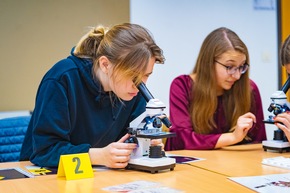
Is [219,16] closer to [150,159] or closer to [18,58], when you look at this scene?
[18,58]

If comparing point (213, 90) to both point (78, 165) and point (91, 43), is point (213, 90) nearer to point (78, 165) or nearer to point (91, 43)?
point (91, 43)

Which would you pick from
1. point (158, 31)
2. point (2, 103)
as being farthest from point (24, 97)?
point (158, 31)

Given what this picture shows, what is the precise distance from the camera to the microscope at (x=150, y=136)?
5.45ft

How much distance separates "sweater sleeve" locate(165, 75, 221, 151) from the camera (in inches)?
89.7

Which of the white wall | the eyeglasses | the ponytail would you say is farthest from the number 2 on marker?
the white wall

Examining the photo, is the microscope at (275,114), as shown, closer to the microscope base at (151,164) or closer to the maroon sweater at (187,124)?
the maroon sweater at (187,124)

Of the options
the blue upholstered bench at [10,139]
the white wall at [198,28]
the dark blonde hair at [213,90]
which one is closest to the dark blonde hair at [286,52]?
the dark blonde hair at [213,90]

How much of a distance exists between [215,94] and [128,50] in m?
0.89

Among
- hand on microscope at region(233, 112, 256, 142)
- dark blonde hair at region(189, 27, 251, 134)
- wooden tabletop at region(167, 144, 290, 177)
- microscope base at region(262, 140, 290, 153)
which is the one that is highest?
dark blonde hair at region(189, 27, 251, 134)

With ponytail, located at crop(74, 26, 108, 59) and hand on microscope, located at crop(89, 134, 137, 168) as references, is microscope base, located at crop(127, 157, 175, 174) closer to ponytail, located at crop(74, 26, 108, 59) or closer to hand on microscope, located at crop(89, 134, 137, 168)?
hand on microscope, located at crop(89, 134, 137, 168)

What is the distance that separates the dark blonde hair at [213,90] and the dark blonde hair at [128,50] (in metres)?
0.70

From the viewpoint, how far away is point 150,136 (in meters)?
1.64

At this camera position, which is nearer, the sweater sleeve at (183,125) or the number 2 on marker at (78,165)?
the number 2 on marker at (78,165)

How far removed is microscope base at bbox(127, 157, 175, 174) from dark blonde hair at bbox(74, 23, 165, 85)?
0.31m
